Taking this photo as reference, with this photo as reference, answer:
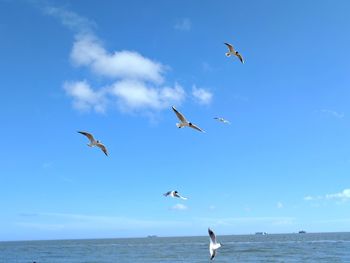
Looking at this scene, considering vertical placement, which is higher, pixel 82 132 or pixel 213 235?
pixel 82 132

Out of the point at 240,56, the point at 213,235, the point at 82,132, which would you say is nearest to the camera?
the point at 213,235

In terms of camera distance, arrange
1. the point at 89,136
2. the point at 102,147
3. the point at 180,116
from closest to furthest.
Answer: the point at 180,116 < the point at 89,136 < the point at 102,147

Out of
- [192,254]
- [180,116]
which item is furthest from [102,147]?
[192,254]

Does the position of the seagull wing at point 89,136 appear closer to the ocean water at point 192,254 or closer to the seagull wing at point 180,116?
the seagull wing at point 180,116

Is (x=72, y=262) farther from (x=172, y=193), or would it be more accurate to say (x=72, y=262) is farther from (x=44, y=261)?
(x=172, y=193)

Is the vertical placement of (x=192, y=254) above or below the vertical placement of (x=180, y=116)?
above

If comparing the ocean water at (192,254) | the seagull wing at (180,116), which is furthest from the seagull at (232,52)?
the ocean water at (192,254)

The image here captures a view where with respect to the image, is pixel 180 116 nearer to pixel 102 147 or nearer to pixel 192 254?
pixel 102 147

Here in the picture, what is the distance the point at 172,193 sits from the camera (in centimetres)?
1581

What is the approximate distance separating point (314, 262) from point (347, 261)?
320 centimetres

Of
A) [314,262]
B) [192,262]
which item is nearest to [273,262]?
[314,262]

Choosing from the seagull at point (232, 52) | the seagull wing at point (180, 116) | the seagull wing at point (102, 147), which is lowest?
the seagull wing at point (102, 147)

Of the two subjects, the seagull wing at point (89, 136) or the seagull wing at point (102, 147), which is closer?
the seagull wing at point (89, 136)

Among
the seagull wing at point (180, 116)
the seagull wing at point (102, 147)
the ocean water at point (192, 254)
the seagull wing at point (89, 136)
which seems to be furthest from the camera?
the ocean water at point (192, 254)
